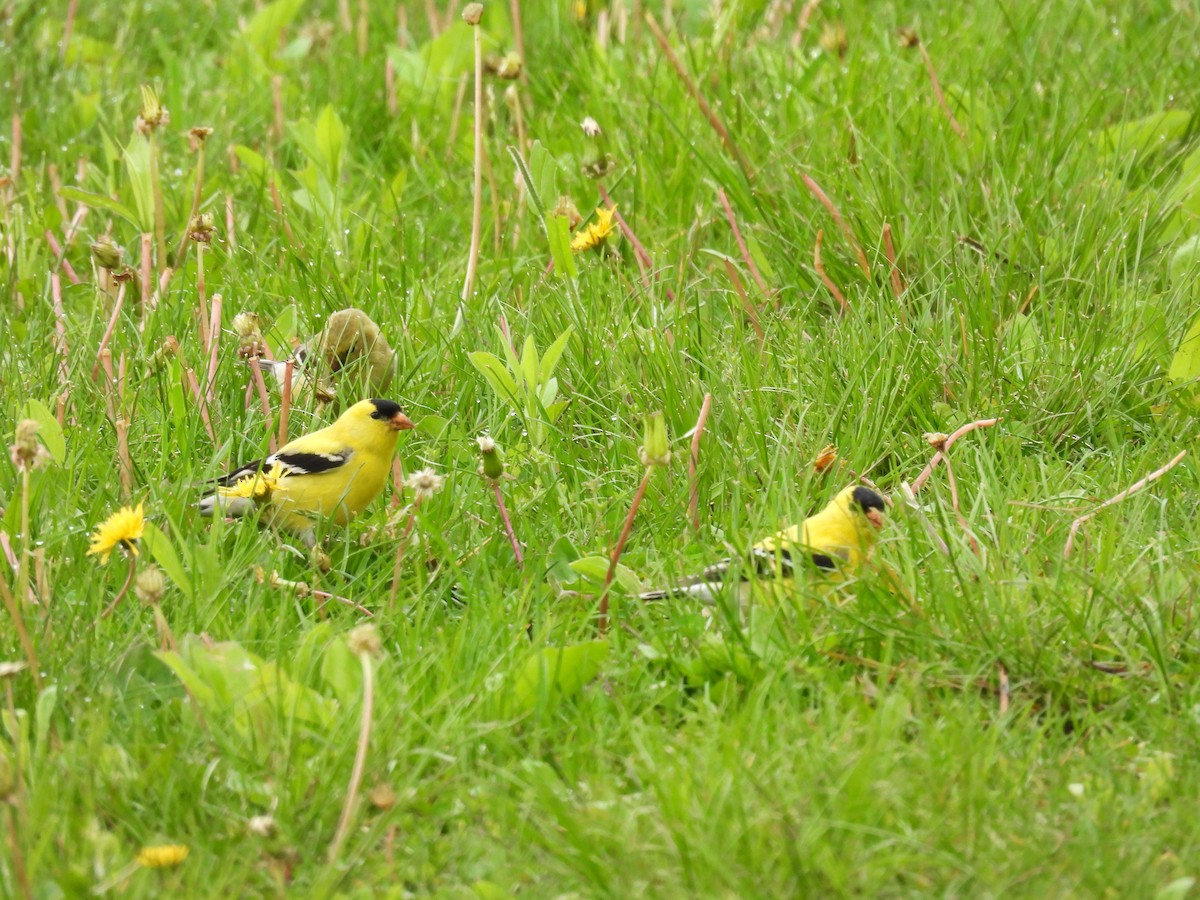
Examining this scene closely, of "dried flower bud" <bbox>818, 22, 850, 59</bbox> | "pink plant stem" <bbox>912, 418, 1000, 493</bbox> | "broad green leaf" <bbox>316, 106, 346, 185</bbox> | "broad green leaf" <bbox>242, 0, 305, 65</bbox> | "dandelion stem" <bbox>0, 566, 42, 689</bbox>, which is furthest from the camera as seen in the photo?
"broad green leaf" <bbox>242, 0, 305, 65</bbox>

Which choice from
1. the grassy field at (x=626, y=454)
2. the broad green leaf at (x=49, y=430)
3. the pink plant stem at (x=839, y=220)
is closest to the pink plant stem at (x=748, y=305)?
the grassy field at (x=626, y=454)

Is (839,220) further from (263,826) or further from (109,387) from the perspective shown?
(263,826)

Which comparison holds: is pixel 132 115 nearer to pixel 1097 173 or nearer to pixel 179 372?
pixel 179 372

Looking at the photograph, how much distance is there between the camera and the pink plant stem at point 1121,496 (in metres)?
3.04

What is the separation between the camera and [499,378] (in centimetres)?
363

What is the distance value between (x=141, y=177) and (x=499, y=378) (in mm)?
1363

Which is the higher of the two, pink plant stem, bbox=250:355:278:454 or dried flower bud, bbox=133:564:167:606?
dried flower bud, bbox=133:564:167:606

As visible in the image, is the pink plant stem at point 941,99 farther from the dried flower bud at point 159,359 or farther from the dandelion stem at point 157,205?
the dried flower bud at point 159,359

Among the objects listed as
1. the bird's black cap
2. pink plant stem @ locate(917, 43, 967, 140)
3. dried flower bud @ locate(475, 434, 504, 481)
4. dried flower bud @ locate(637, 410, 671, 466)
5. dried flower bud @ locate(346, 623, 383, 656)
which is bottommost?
the bird's black cap

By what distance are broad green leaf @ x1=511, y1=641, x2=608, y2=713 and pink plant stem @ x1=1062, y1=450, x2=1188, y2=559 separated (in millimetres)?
993

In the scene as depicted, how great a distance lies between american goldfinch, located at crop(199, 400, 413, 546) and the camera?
327 cm

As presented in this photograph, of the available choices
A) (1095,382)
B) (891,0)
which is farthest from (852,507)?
(891,0)

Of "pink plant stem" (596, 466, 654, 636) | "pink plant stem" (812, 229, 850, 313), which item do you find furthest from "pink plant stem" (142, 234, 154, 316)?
"pink plant stem" (812, 229, 850, 313)

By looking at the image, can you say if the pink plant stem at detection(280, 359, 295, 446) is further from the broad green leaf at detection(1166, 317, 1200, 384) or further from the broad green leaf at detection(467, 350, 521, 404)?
the broad green leaf at detection(1166, 317, 1200, 384)
